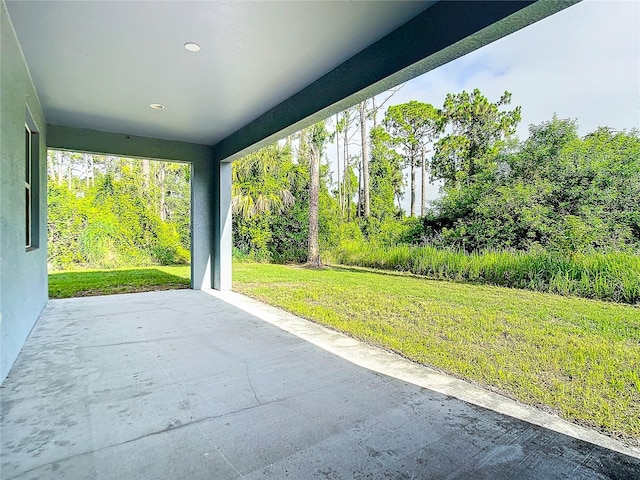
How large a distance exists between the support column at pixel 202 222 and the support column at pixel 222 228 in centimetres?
14

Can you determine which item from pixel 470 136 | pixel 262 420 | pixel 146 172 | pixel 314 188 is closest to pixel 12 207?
pixel 262 420

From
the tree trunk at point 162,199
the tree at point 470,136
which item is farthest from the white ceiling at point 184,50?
the tree trunk at point 162,199

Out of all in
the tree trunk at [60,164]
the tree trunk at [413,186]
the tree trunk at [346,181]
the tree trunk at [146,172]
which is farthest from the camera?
the tree trunk at [60,164]

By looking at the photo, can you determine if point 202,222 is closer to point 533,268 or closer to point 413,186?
point 413,186

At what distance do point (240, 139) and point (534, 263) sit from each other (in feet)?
16.4

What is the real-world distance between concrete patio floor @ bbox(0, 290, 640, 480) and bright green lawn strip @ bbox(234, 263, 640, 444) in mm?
394

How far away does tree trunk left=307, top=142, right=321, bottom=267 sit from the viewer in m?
10.5

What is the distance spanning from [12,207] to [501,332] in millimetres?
5202

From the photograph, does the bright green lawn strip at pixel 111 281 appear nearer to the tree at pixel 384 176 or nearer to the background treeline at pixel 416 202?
the background treeline at pixel 416 202

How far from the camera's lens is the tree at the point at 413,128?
767 centimetres

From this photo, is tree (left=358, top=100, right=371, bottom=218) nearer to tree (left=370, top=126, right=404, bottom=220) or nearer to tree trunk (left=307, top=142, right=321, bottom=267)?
tree (left=370, top=126, right=404, bottom=220)

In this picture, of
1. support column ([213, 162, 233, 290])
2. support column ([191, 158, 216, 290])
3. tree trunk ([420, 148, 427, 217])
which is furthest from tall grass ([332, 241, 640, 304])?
support column ([191, 158, 216, 290])

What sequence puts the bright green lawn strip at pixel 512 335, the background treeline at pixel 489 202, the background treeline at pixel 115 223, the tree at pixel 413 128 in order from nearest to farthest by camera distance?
1. the bright green lawn strip at pixel 512 335
2. the background treeline at pixel 489 202
3. the tree at pixel 413 128
4. the background treeline at pixel 115 223

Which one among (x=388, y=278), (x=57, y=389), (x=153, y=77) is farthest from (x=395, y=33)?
(x=388, y=278)
